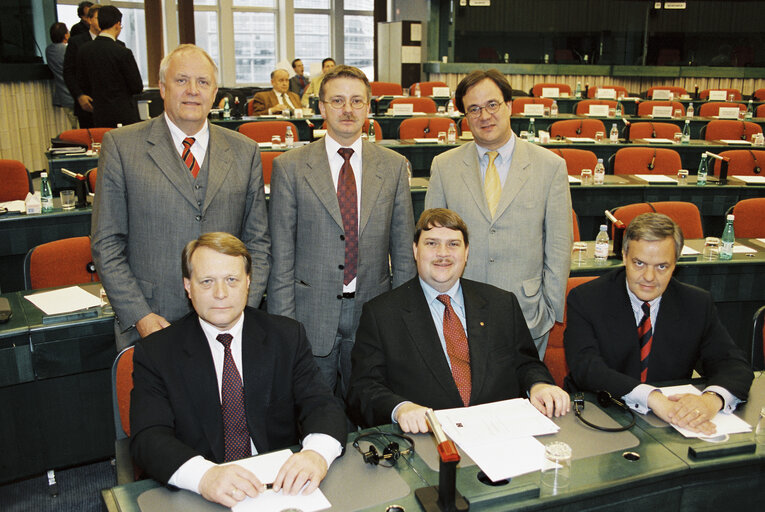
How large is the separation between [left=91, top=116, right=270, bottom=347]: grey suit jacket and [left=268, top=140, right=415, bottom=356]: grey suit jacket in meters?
0.12

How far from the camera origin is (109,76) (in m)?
6.25

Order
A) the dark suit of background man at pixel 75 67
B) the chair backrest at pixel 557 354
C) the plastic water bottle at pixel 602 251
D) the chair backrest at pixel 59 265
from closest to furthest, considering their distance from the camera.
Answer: the chair backrest at pixel 557 354 < the chair backrest at pixel 59 265 < the plastic water bottle at pixel 602 251 < the dark suit of background man at pixel 75 67

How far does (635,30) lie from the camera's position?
13.3 meters

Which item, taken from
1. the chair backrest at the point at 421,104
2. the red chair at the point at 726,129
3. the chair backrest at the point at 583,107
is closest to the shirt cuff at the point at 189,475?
the red chair at the point at 726,129

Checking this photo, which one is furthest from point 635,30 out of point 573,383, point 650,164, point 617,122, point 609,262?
point 573,383

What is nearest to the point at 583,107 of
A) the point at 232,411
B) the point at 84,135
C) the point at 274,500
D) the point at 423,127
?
the point at 423,127

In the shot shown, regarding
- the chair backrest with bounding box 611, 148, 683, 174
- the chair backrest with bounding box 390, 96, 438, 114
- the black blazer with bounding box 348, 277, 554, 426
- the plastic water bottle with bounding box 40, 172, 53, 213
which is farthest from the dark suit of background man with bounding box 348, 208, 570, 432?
the chair backrest with bounding box 390, 96, 438, 114

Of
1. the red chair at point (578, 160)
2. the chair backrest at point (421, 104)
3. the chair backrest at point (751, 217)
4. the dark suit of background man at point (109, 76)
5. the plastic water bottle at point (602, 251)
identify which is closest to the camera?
the plastic water bottle at point (602, 251)

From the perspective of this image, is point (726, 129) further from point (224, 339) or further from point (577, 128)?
point (224, 339)

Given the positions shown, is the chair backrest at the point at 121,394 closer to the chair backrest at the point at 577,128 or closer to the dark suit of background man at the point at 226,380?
the dark suit of background man at the point at 226,380

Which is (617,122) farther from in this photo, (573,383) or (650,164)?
(573,383)

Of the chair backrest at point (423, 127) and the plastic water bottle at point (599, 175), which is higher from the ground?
the chair backrest at point (423, 127)

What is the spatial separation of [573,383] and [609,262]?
1303 mm

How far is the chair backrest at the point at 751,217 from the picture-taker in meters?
4.16
